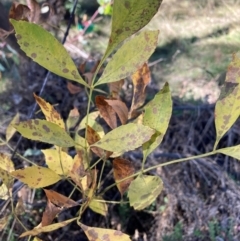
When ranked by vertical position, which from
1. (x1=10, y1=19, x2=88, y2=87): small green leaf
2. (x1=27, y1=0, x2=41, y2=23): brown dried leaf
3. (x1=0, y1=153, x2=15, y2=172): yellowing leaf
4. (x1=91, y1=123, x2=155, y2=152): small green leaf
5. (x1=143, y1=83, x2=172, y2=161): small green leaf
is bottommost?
(x1=0, y1=153, x2=15, y2=172): yellowing leaf

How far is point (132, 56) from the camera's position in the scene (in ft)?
1.25

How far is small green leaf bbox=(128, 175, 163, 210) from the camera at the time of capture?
456 mm

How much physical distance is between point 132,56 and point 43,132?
104mm

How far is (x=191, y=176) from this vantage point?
101 cm

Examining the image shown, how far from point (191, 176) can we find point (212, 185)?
0.06 metres

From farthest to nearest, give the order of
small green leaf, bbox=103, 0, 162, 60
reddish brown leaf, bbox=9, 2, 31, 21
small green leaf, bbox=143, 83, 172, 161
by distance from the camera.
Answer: reddish brown leaf, bbox=9, 2, 31, 21 < small green leaf, bbox=143, 83, 172, 161 < small green leaf, bbox=103, 0, 162, 60

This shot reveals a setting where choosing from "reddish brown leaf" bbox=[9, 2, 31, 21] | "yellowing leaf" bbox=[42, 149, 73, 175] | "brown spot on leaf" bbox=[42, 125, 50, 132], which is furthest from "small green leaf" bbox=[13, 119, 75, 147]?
"reddish brown leaf" bbox=[9, 2, 31, 21]

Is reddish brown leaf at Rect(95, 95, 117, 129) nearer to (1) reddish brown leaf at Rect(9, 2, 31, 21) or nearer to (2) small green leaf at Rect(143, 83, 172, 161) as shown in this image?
(2) small green leaf at Rect(143, 83, 172, 161)

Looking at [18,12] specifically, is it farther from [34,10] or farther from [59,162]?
[59,162]

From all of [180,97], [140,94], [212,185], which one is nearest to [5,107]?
[180,97]

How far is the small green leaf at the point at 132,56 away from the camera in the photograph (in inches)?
14.8

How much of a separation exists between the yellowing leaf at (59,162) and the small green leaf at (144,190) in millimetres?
87

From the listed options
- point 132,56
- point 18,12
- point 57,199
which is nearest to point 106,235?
point 57,199

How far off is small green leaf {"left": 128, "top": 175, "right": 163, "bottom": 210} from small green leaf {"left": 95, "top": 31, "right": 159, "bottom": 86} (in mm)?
129
